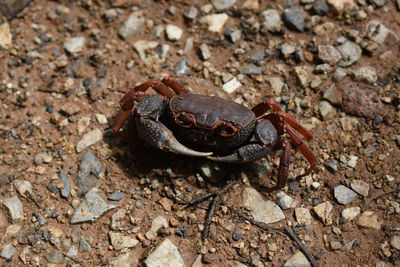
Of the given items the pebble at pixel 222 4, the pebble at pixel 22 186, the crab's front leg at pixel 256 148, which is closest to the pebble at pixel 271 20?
the pebble at pixel 222 4

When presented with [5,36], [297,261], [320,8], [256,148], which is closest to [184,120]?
[256,148]

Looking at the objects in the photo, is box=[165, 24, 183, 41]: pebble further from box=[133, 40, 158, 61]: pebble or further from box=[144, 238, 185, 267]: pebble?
box=[144, 238, 185, 267]: pebble

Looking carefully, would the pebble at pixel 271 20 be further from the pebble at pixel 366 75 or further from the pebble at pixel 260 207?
the pebble at pixel 260 207

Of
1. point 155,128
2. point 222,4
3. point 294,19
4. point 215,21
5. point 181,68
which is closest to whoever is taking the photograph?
point 155,128

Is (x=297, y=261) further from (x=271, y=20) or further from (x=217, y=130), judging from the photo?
(x=271, y=20)

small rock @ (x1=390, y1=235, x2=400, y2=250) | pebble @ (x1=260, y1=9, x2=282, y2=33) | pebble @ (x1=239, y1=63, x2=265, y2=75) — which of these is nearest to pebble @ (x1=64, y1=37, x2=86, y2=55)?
pebble @ (x1=239, y1=63, x2=265, y2=75)

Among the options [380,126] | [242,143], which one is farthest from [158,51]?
[380,126]

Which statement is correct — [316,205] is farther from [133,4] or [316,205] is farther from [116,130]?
[133,4]
